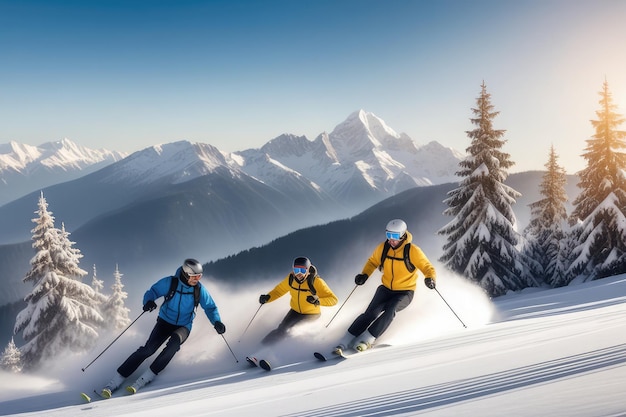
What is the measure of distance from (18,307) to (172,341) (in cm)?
12163

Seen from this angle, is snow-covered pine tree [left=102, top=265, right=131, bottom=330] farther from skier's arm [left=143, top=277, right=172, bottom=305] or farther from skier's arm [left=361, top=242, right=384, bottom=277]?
skier's arm [left=361, top=242, right=384, bottom=277]

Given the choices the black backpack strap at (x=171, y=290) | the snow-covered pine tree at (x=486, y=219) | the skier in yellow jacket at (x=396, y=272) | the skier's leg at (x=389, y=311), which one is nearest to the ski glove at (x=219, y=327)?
the black backpack strap at (x=171, y=290)

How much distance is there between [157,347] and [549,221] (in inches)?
1098

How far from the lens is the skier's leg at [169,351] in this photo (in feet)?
22.2

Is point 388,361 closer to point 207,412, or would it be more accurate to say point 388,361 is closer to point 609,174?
point 207,412

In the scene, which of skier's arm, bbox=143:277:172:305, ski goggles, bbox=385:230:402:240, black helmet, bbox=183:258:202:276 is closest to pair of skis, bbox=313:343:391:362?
ski goggles, bbox=385:230:402:240

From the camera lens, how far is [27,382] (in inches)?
291

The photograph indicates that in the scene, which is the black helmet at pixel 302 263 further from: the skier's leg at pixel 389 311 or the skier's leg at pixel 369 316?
the skier's leg at pixel 389 311

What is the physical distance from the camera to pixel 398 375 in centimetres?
424

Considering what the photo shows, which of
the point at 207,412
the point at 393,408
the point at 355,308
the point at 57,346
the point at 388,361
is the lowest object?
the point at 57,346

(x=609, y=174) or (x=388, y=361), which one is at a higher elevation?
(x=388, y=361)

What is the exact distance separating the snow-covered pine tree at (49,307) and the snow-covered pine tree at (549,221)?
84.2 feet

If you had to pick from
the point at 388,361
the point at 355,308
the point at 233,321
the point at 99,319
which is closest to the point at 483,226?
the point at 355,308

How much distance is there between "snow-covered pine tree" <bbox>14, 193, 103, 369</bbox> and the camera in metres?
20.7
